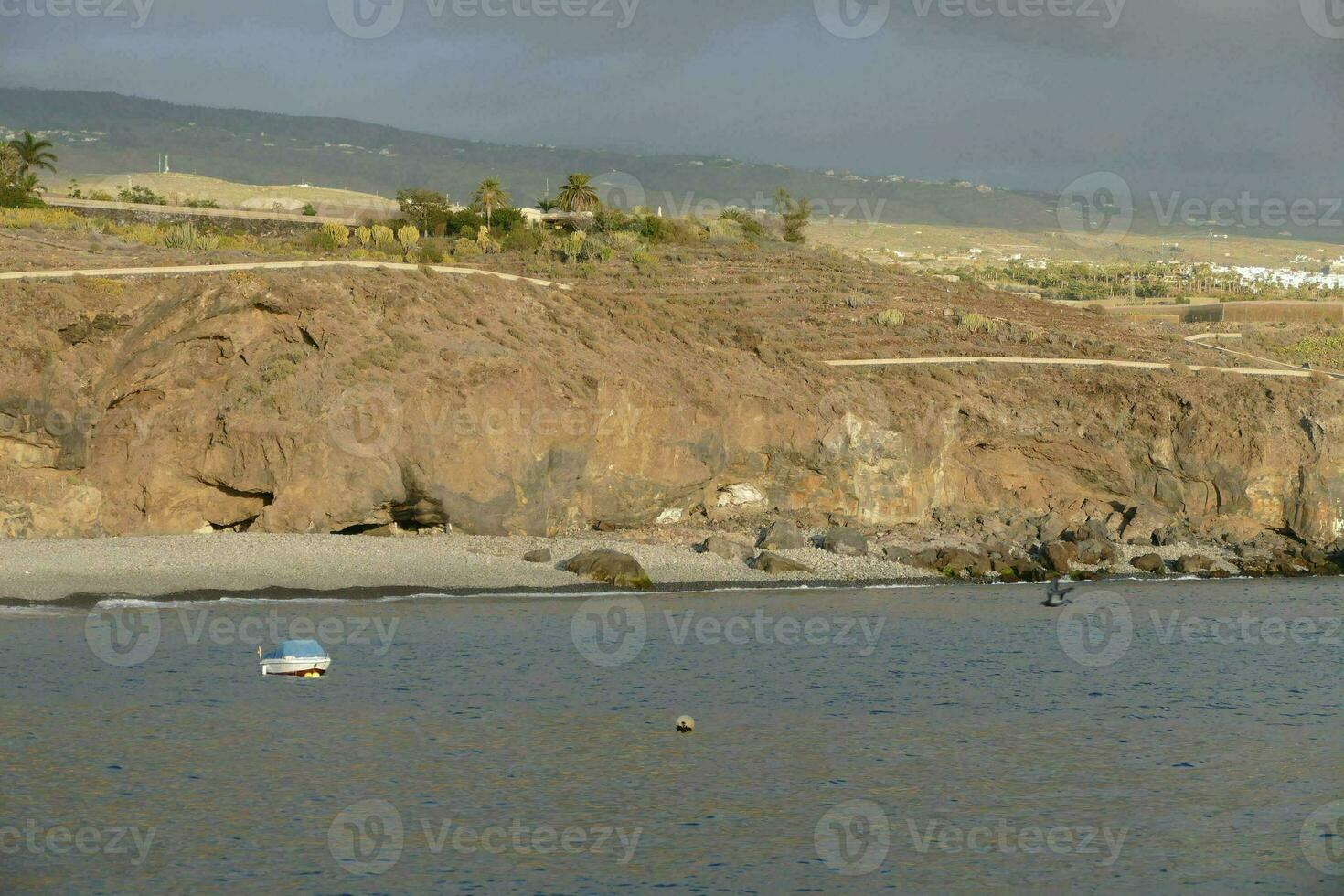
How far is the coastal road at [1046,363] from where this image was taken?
5366 cm

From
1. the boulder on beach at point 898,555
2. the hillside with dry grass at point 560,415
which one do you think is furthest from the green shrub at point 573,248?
the boulder on beach at point 898,555

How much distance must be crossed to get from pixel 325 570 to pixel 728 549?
11518 millimetres

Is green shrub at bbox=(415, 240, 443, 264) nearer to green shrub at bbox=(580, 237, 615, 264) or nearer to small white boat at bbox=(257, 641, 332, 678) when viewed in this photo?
green shrub at bbox=(580, 237, 615, 264)

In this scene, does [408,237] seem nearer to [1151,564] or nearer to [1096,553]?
[1096,553]

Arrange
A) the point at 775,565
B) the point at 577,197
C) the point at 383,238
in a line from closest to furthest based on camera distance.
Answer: the point at 775,565
the point at 383,238
the point at 577,197

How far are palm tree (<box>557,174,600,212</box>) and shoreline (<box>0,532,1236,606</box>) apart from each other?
44.5 m

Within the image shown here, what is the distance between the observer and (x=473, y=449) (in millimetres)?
39625

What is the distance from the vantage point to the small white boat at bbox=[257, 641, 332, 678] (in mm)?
26438

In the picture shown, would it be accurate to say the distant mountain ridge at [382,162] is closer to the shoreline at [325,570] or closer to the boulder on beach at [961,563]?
the boulder on beach at [961,563]

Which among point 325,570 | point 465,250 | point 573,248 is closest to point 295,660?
point 325,570

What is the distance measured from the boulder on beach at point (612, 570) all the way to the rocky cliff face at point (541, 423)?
11.7 feet

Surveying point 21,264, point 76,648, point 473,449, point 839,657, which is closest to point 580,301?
point 473,449

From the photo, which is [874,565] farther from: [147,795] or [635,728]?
[147,795]

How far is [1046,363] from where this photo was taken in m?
55.8
